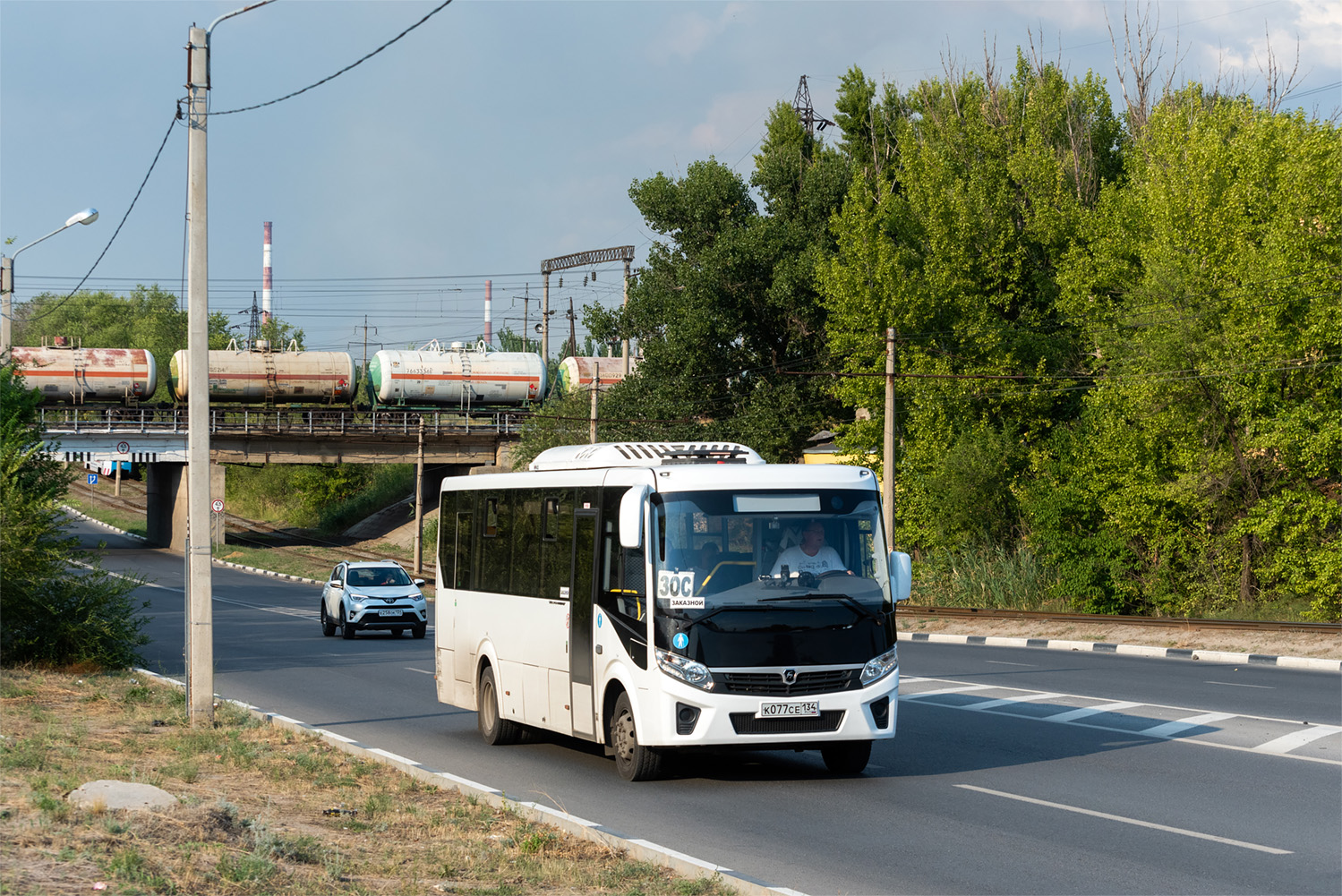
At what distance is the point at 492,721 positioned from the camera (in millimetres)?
13609

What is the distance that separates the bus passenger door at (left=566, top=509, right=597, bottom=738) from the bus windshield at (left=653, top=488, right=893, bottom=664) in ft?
3.36

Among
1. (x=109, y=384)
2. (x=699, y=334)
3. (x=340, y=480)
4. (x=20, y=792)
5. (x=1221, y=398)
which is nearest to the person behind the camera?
(x=20, y=792)

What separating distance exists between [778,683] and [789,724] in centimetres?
33

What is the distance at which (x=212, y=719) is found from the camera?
1382 cm

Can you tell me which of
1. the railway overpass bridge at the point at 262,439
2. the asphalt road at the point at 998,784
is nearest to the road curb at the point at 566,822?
the asphalt road at the point at 998,784

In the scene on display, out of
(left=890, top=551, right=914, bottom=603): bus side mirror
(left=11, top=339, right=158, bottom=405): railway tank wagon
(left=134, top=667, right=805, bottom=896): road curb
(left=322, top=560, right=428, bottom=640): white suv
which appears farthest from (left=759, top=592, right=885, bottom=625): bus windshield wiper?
(left=11, top=339, right=158, bottom=405): railway tank wagon

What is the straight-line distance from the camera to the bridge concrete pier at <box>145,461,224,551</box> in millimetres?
64875

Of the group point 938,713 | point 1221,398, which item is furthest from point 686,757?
point 1221,398

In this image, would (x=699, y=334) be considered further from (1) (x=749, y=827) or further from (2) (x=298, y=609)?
(1) (x=749, y=827)

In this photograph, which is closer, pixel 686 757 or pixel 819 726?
pixel 819 726

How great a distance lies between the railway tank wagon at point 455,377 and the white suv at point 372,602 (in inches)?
1473

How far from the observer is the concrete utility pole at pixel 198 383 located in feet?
44.8

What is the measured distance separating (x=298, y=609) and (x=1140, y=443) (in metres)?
24.0

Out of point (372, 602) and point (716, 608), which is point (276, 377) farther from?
point (716, 608)
